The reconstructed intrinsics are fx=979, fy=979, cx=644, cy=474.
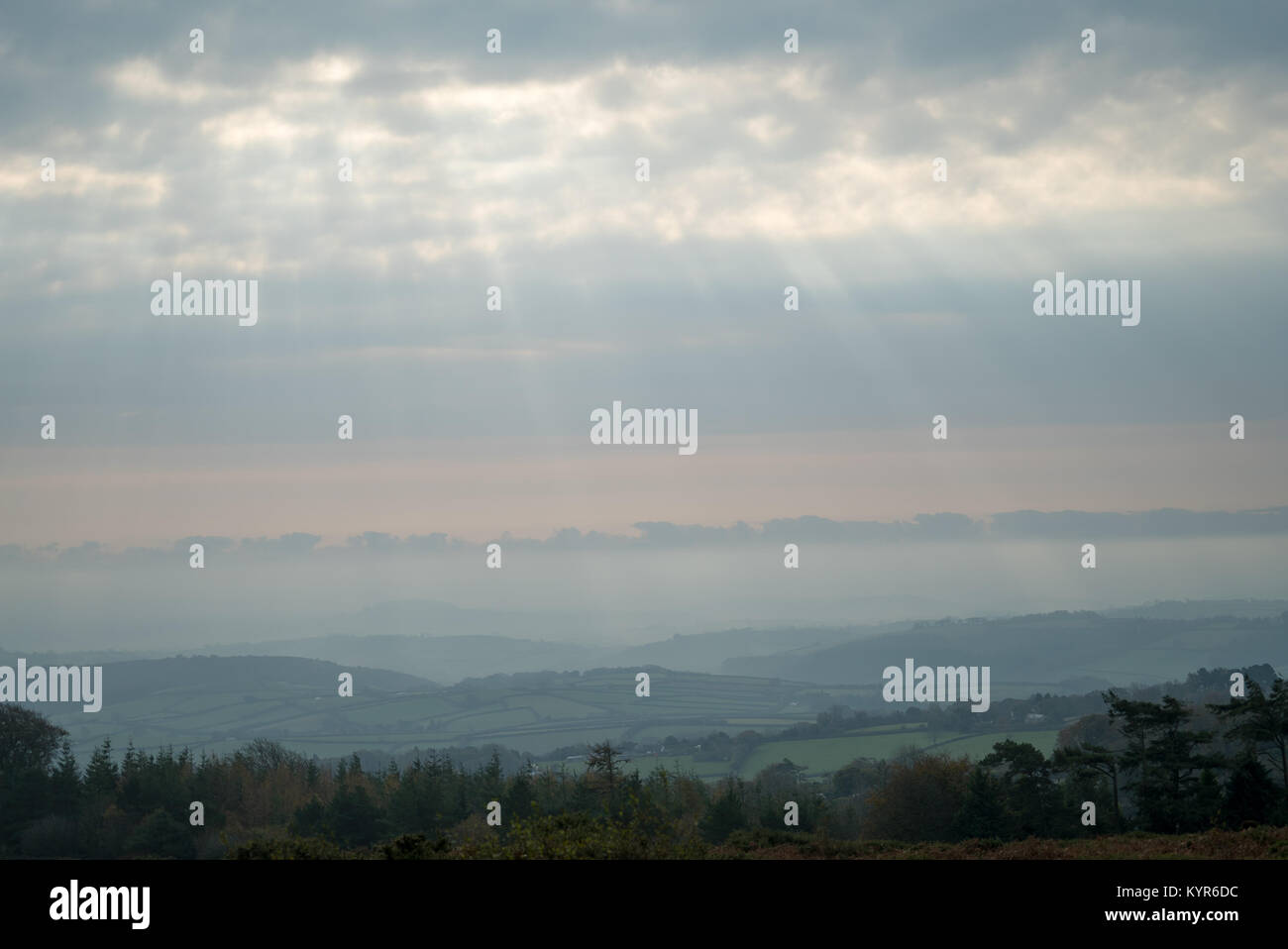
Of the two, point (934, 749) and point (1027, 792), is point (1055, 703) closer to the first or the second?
point (934, 749)

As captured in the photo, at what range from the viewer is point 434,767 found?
7219 centimetres

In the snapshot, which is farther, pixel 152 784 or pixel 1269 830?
pixel 152 784

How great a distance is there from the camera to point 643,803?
93.6 feet

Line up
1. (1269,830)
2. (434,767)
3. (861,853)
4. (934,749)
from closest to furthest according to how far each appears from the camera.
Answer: (1269,830) → (861,853) → (434,767) → (934,749)

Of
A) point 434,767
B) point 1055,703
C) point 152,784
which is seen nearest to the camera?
point 152,784

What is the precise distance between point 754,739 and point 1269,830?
13273cm

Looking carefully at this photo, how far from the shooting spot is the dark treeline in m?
24.1

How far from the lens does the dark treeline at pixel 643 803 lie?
2411cm
